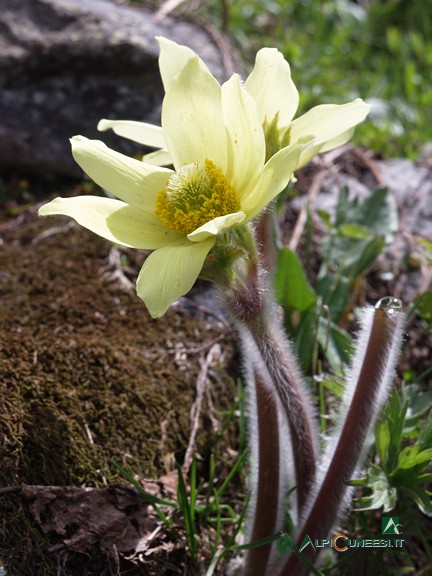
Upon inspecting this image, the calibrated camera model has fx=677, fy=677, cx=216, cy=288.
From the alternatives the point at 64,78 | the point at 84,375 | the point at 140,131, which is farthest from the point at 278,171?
the point at 64,78

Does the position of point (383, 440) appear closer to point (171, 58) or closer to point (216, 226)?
point (216, 226)

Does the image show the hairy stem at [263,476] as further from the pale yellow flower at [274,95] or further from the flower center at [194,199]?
the pale yellow flower at [274,95]

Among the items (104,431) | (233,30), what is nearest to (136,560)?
(104,431)

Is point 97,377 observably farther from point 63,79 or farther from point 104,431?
point 63,79

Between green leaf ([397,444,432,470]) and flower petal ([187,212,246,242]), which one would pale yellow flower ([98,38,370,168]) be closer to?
flower petal ([187,212,246,242])

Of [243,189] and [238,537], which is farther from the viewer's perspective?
[238,537]

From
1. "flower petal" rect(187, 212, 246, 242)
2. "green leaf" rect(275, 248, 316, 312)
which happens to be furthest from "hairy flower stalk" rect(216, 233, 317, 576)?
"green leaf" rect(275, 248, 316, 312)
